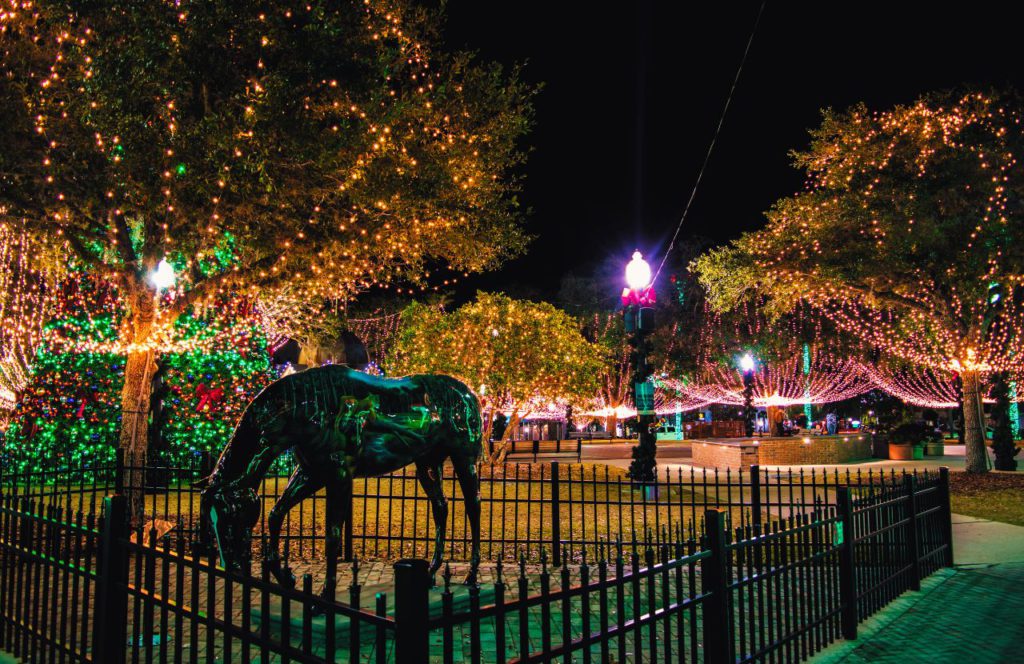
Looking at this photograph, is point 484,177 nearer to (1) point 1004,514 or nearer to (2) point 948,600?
(2) point 948,600

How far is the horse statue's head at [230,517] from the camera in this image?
18.1 ft

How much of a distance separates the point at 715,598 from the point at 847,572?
2.83m

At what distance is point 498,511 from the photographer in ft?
48.3

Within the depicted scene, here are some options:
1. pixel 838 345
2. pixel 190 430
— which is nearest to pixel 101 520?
pixel 190 430

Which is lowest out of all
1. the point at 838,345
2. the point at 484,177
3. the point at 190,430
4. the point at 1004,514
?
the point at 1004,514

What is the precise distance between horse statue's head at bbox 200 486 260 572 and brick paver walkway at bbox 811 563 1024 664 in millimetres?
4909

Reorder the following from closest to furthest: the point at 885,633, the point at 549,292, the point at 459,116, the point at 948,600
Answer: the point at 885,633
the point at 948,600
the point at 459,116
the point at 549,292

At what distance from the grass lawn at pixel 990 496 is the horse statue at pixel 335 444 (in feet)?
36.9

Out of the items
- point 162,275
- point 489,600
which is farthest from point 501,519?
point 162,275

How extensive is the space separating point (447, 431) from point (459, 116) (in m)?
9.25

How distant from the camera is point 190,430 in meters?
18.0

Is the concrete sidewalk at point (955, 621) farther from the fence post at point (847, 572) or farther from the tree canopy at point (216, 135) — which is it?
the tree canopy at point (216, 135)

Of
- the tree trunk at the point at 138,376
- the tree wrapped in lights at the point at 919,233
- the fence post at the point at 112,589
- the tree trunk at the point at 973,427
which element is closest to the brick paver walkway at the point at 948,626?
the fence post at the point at 112,589

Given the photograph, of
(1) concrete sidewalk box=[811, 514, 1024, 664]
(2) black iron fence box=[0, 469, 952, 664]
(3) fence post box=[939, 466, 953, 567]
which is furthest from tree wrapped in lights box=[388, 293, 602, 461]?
(3) fence post box=[939, 466, 953, 567]
